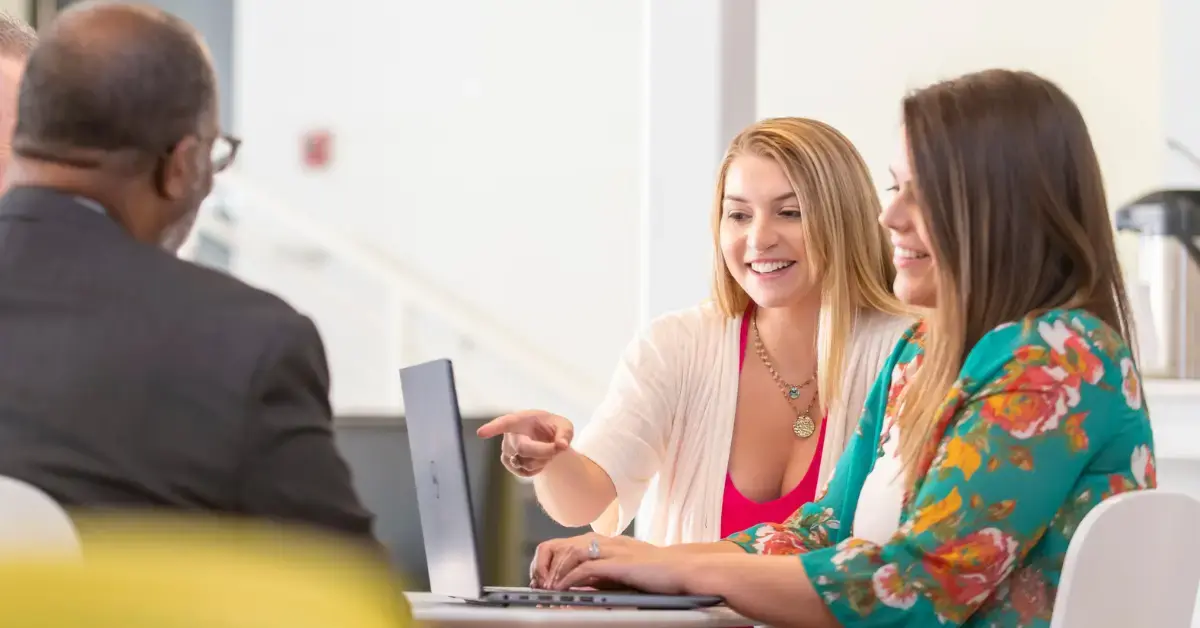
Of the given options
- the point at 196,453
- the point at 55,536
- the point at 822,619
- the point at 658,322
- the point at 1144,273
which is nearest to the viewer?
the point at 55,536

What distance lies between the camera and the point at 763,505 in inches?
85.2

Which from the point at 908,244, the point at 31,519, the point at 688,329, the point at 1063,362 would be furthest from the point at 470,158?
the point at 31,519

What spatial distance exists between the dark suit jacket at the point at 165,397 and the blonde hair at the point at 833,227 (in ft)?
3.97

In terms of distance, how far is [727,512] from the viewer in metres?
2.17

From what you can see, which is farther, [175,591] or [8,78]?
[8,78]

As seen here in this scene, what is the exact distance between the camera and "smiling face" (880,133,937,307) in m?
1.61

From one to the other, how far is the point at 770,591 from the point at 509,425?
546 millimetres

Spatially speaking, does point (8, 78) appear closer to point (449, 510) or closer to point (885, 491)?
point (449, 510)

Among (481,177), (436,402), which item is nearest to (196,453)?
(436,402)

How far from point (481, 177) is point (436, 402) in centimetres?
417

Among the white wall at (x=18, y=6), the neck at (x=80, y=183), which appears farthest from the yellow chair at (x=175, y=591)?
the white wall at (x=18, y=6)

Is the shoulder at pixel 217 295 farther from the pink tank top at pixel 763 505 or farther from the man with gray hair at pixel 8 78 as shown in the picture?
the pink tank top at pixel 763 505

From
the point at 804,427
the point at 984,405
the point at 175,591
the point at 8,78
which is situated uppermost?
the point at 8,78

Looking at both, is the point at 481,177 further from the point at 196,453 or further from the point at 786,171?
the point at 196,453
